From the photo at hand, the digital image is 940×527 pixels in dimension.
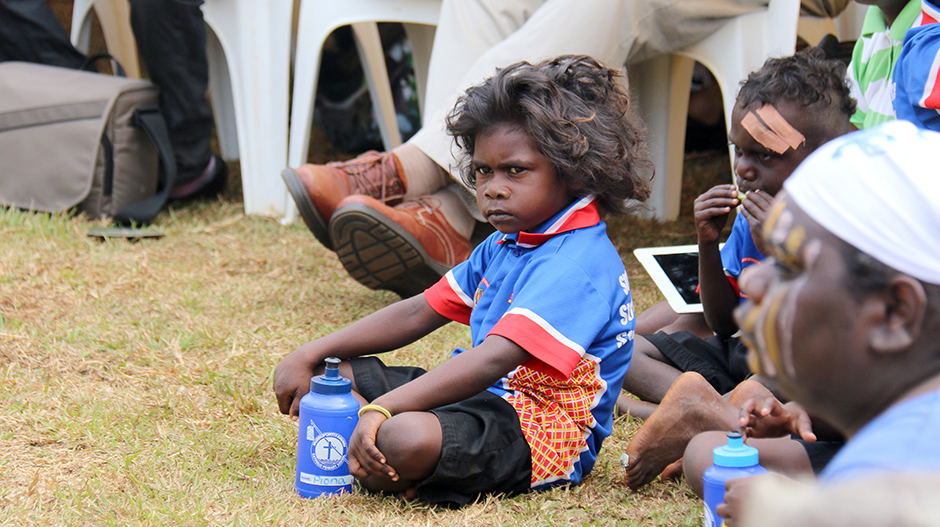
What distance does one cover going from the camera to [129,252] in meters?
2.78

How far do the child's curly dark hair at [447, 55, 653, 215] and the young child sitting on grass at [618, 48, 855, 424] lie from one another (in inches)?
7.0

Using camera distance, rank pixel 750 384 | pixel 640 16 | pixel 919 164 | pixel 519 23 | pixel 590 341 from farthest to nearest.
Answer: pixel 519 23 < pixel 640 16 < pixel 750 384 < pixel 590 341 < pixel 919 164

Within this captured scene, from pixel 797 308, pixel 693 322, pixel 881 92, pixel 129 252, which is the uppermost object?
pixel 797 308

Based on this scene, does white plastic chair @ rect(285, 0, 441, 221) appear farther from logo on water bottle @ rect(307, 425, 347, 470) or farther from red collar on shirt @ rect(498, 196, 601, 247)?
logo on water bottle @ rect(307, 425, 347, 470)

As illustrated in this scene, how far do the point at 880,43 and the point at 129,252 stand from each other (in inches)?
84.6

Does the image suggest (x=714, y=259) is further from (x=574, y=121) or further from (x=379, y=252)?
(x=379, y=252)

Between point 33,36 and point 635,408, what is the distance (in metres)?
2.86

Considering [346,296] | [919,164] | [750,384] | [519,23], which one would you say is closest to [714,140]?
[519,23]

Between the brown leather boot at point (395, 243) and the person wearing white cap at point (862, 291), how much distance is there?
148 cm

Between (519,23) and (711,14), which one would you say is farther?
(519,23)

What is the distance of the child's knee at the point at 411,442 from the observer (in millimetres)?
1228

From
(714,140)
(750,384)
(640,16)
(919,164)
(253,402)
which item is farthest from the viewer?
(714,140)

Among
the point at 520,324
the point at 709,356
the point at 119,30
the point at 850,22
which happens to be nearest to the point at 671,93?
the point at 850,22

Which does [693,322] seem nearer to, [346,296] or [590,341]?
[590,341]
